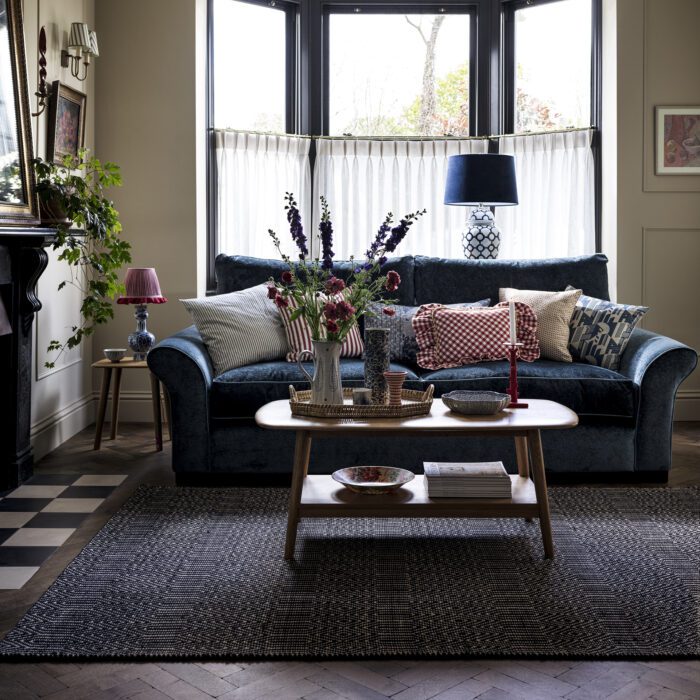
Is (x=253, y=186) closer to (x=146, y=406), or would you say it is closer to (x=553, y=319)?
(x=146, y=406)

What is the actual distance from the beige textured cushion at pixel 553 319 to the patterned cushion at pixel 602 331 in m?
0.05

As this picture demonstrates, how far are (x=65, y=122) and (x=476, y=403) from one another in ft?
8.88

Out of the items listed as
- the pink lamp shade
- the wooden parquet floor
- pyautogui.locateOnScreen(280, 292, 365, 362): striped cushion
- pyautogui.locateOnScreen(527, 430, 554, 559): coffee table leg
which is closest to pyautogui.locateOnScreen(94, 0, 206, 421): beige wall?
the pink lamp shade

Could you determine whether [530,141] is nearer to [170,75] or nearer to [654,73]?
[654,73]

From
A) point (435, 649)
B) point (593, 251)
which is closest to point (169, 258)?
point (593, 251)

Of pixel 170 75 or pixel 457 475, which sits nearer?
pixel 457 475

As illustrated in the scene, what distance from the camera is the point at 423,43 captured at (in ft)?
18.5

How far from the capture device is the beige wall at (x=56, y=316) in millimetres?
4172

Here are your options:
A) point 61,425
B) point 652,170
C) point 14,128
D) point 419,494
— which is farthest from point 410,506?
point 652,170

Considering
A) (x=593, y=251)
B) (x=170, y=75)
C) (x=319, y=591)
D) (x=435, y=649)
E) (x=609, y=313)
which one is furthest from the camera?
(x=593, y=251)

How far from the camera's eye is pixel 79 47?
177 inches

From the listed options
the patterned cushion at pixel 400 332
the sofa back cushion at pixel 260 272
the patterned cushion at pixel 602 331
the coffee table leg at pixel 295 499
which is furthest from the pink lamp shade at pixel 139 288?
the patterned cushion at pixel 602 331

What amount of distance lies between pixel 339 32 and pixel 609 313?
2681mm

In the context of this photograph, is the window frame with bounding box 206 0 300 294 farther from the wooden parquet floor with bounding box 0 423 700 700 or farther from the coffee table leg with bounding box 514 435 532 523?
the wooden parquet floor with bounding box 0 423 700 700
